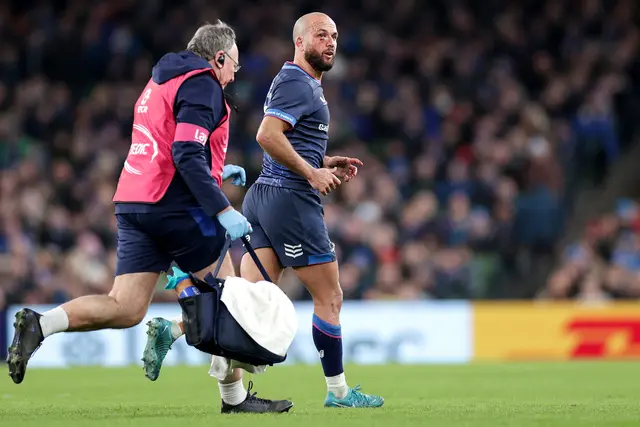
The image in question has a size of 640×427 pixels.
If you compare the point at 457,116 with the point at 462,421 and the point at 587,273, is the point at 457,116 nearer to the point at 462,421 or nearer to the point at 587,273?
the point at 587,273

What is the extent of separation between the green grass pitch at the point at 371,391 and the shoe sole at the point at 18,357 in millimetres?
281

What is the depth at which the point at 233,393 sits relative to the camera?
302 inches

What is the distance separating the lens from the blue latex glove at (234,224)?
702 centimetres

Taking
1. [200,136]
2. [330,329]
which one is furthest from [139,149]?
[330,329]

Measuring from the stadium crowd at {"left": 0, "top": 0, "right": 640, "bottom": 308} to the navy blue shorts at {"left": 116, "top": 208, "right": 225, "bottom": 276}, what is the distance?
9.07m

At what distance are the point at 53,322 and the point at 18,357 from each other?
30cm

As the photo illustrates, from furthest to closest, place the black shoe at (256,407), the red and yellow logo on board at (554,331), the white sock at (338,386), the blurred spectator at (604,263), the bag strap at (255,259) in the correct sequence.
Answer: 1. the blurred spectator at (604,263)
2. the red and yellow logo on board at (554,331)
3. the white sock at (338,386)
4. the black shoe at (256,407)
5. the bag strap at (255,259)

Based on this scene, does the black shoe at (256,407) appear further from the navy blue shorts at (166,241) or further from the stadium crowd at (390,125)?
the stadium crowd at (390,125)

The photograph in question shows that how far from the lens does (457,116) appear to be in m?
20.1

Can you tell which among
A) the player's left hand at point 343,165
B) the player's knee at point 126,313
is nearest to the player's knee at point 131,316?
the player's knee at point 126,313

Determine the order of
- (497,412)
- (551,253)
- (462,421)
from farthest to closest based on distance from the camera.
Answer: (551,253), (497,412), (462,421)

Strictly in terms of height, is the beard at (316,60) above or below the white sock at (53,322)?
above

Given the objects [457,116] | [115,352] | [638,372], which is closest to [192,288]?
[638,372]

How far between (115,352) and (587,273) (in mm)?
6734
